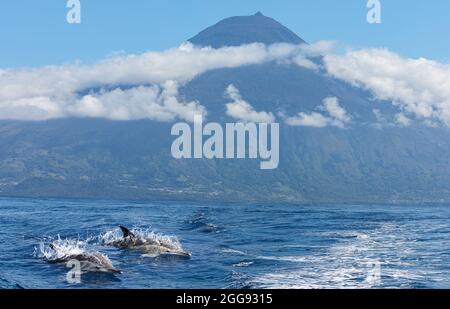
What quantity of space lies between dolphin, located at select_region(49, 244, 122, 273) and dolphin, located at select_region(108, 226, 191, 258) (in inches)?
194

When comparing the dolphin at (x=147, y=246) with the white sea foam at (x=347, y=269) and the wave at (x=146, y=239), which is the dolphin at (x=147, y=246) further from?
the white sea foam at (x=347, y=269)

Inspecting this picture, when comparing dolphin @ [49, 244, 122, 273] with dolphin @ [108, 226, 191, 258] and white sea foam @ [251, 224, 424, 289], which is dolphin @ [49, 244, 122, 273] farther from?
white sea foam @ [251, 224, 424, 289]

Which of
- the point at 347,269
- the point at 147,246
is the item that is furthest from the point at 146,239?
the point at 347,269

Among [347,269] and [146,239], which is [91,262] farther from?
[347,269]

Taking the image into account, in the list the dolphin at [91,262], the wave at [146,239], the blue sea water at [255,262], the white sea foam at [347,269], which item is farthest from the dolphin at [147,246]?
the white sea foam at [347,269]

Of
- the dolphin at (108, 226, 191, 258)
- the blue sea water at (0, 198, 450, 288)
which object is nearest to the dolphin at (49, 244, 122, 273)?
the blue sea water at (0, 198, 450, 288)

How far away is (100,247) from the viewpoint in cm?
3359

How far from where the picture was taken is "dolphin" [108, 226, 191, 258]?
30.5 metres

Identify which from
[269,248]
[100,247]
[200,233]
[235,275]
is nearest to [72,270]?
[235,275]

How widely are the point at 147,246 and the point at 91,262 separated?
8.29 meters

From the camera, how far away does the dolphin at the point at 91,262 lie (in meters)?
23.1

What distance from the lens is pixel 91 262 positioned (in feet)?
79.5
